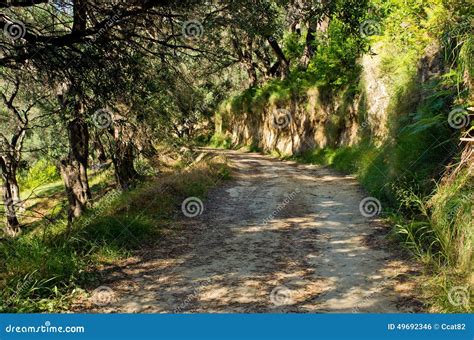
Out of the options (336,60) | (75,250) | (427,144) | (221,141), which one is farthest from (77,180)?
(221,141)

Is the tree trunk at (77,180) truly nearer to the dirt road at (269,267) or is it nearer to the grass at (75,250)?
the grass at (75,250)

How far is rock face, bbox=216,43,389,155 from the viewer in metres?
14.8

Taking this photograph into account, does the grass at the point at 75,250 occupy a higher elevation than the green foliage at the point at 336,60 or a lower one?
lower

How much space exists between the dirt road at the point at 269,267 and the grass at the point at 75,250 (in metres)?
0.40

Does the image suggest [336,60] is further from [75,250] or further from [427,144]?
[75,250]

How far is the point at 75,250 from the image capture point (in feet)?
24.1

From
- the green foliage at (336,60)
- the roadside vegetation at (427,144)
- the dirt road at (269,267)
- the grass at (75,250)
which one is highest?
the green foliage at (336,60)

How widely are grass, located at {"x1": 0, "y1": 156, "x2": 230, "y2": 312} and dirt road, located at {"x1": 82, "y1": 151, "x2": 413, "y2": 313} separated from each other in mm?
401

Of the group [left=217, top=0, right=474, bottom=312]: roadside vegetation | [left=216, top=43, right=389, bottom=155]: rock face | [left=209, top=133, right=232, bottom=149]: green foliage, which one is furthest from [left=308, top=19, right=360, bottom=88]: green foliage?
[left=209, top=133, right=232, bottom=149]: green foliage

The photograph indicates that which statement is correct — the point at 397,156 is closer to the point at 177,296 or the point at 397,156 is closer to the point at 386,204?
the point at 386,204

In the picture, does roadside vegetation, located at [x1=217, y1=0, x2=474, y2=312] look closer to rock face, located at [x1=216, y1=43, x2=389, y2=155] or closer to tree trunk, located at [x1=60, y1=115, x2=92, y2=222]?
rock face, located at [x1=216, y1=43, x2=389, y2=155]

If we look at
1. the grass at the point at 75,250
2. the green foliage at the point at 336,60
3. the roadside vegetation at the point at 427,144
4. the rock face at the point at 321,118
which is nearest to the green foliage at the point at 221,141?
the rock face at the point at 321,118

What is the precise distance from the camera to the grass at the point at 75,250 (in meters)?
5.77

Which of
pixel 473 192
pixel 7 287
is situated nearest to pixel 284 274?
pixel 473 192
